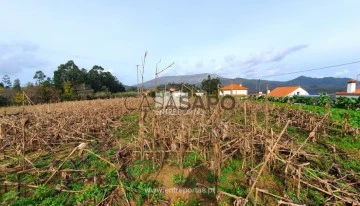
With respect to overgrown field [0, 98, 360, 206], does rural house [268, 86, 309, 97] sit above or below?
above

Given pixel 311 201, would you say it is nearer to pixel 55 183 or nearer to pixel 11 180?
pixel 55 183

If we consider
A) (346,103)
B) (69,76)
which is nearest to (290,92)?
(346,103)

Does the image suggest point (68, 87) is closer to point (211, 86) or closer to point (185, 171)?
point (211, 86)

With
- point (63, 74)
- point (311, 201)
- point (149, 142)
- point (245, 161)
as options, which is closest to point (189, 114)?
Answer: point (149, 142)

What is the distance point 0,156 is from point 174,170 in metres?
4.87

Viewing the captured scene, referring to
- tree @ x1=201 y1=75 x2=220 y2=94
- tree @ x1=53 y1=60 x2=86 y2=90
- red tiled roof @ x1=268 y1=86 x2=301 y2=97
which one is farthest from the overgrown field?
red tiled roof @ x1=268 y1=86 x2=301 y2=97

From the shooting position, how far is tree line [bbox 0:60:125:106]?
108ft

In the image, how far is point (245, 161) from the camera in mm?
5047

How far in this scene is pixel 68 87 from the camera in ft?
128

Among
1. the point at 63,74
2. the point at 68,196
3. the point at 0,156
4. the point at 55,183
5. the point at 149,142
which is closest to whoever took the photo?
the point at 68,196

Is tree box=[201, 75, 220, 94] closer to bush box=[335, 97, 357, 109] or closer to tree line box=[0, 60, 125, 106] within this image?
bush box=[335, 97, 357, 109]

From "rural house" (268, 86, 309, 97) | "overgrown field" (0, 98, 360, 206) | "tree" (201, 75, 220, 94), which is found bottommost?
"overgrown field" (0, 98, 360, 206)

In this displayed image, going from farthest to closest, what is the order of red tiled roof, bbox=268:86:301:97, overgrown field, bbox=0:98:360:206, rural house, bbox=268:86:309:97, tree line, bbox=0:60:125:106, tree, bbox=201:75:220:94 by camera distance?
red tiled roof, bbox=268:86:301:97
rural house, bbox=268:86:309:97
tree line, bbox=0:60:125:106
tree, bbox=201:75:220:94
overgrown field, bbox=0:98:360:206

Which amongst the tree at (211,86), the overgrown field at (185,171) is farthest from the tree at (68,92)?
the overgrown field at (185,171)
